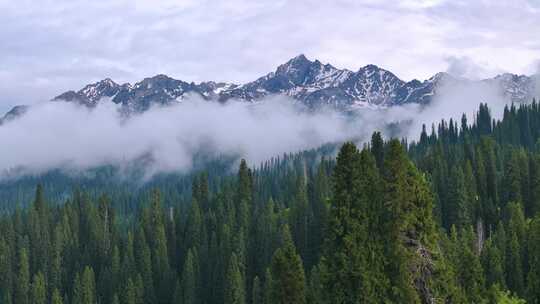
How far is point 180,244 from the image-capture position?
144 metres

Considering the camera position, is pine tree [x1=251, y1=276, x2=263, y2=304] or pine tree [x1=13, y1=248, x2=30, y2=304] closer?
pine tree [x1=251, y1=276, x2=263, y2=304]

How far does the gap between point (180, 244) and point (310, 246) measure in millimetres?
34518

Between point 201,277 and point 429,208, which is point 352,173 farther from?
point 201,277

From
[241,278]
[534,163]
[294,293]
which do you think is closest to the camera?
[294,293]

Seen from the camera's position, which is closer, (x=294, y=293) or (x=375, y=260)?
(x=375, y=260)

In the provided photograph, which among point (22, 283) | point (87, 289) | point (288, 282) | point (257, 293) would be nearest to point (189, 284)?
point (257, 293)

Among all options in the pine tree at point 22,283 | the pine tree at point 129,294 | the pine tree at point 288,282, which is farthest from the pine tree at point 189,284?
the pine tree at point 288,282

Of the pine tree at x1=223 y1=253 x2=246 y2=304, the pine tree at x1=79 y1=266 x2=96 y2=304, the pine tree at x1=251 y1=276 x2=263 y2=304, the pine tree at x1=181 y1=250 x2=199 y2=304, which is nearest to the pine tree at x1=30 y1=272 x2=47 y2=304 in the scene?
the pine tree at x1=79 y1=266 x2=96 y2=304

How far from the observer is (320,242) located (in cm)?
11788

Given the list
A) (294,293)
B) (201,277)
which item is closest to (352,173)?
(294,293)

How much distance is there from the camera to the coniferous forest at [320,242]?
40000 millimetres

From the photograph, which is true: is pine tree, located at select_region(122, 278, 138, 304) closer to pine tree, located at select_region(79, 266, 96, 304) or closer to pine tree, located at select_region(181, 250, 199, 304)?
pine tree, located at select_region(79, 266, 96, 304)

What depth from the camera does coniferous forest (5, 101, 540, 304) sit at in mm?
40000

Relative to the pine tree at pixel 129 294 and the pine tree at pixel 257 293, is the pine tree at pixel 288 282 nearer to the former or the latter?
the pine tree at pixel 257 293
